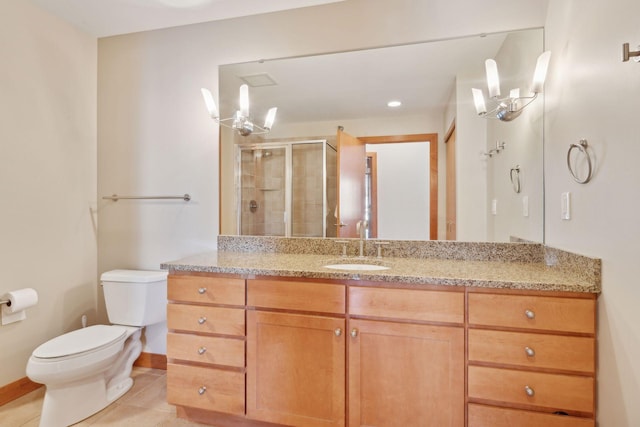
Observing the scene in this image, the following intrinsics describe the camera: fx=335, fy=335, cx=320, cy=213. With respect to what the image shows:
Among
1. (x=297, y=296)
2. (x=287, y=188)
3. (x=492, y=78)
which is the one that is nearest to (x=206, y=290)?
(x=297, y=296)

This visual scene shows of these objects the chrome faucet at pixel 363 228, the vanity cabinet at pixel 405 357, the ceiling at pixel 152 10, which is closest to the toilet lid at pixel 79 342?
the vanity cabinet at pixel 405 357

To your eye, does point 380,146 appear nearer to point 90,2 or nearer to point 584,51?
point 584,51

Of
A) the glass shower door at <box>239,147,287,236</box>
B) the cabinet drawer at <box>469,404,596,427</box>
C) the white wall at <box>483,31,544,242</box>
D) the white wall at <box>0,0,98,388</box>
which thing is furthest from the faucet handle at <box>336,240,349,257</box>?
the white wall at <box>0,0,98,388</box>

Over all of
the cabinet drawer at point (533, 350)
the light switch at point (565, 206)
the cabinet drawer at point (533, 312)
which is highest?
the light switch at point (565, 206)

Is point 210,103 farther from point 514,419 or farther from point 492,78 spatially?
point 514,419

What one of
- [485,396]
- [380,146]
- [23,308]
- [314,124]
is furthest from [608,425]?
[23,308]

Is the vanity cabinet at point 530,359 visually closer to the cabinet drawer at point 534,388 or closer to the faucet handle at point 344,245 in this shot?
the cabinet drawer at point 534,388

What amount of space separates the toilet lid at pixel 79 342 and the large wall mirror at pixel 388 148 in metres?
0.86

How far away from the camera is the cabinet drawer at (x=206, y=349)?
1611 millimetres

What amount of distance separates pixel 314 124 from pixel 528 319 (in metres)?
1.55

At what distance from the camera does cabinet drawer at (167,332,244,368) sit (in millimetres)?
1611

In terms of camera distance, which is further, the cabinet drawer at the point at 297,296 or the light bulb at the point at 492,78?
the light bulb at the point at 492,78

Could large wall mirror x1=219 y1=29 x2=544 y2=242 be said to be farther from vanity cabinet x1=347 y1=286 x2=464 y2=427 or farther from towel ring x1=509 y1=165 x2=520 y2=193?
vanity cabinet x1=347 y1=286 x2=464 y2=427

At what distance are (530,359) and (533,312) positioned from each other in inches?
7.2
